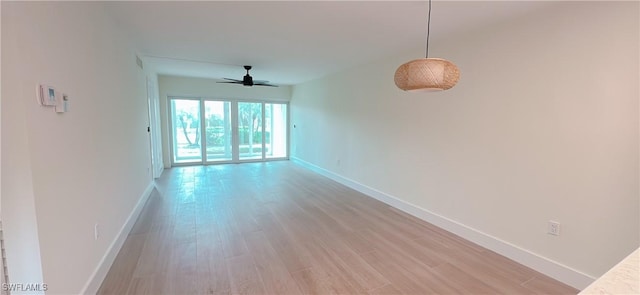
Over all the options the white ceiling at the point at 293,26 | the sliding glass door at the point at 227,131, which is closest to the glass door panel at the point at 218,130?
the sliding glass door at the point at 227,131

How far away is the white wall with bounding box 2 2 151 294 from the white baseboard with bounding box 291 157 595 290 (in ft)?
10.7

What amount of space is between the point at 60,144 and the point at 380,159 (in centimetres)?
355

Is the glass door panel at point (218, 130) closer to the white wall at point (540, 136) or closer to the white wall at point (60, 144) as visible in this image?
the white wall at point (60, 144)

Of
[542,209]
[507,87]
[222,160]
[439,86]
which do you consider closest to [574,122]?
[507,87]

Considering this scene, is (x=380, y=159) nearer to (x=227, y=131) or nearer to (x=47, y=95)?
(x=47, y=95)

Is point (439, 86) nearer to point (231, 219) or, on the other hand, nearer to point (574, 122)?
point (574, 122)

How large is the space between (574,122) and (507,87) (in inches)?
23.2

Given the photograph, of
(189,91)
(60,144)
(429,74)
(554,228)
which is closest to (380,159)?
(554,228)

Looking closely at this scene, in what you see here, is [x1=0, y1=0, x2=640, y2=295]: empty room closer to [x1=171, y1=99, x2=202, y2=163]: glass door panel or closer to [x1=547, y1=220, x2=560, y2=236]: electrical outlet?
[x1=547, y1=220, x2=560, y2=236]: electrical outlet

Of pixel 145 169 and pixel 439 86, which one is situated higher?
pixel 439 86

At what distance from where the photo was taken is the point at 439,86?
5.82ft

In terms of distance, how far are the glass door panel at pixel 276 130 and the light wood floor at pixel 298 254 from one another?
12.7 ft

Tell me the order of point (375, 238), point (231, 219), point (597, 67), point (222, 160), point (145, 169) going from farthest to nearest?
1. point (222, 160)
2. point (145, 169)
3. point (231, 219)
4. point (375, 238)
5. point (597, 67)

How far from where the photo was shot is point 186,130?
6.69 m
